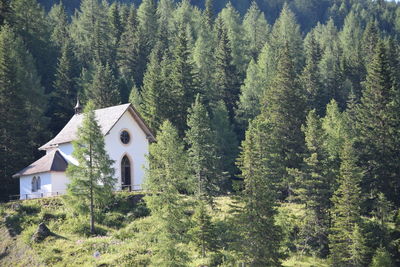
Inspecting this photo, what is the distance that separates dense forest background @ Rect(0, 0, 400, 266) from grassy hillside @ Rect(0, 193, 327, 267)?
3769 mm

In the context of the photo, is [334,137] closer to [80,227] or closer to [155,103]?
[155,103]

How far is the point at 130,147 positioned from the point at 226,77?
97.4 ft

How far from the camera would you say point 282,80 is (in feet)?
196

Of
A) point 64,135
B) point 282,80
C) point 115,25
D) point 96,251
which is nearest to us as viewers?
point 96,251

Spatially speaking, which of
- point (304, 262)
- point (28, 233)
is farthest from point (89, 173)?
point (304, 262)

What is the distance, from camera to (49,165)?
5188 cm

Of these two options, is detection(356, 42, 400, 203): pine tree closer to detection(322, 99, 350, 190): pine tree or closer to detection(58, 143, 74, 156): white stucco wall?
detection(322, 99, 350, 190): pine tree

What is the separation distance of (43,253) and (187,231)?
414 inches

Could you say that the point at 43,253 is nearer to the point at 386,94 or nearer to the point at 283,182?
the point at 283,182

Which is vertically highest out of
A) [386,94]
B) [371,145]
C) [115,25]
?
[115,25]

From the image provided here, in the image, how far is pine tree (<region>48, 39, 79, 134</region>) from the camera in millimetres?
72875

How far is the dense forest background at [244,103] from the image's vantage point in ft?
143

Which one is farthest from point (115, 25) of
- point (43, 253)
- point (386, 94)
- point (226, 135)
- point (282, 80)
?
point (43, 253)

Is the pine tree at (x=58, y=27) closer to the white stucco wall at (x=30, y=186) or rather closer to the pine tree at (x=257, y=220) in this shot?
the white stucco wall at (x=30, y=186)
